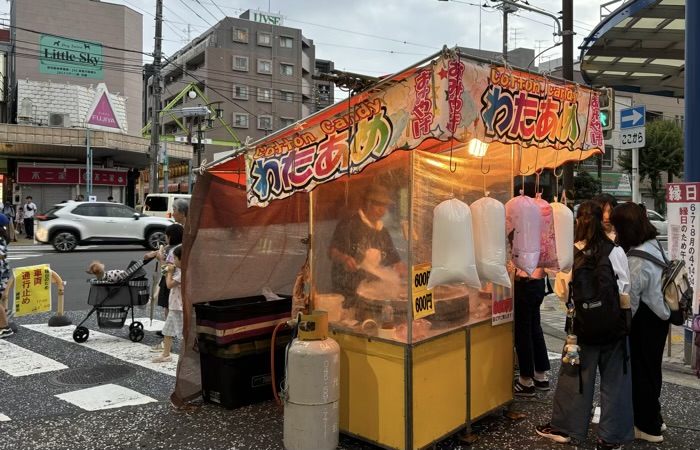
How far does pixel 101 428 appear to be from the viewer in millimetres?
4227

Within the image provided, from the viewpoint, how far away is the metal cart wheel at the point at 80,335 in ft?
22.6

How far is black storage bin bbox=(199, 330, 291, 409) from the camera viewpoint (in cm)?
456

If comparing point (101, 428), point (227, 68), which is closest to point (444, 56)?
point (101, 428)

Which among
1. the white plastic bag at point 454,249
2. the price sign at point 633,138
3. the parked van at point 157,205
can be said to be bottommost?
the white plastic bag at point 454,249

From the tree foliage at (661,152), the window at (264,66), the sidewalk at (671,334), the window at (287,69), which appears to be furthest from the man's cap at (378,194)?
the window at (287,69)

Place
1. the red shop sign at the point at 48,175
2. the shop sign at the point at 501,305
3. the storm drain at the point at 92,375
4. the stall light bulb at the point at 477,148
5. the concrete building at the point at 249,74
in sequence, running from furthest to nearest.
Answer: the concrete building at the point at 249,74 < the red shop sign at the point at 48,175 < the storm drain at the point at 92,375 < the shop sign at the point at 501,305 < the stall light bulb at the point at 477,148

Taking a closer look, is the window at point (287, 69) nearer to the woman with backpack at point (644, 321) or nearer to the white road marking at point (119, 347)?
the white road marking at point (119, 347)

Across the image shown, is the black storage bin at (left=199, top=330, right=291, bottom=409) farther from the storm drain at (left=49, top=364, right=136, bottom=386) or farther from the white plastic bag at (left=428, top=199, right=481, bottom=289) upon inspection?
the white plastic bag at (left=428, top=199, right=481, bottom=289)

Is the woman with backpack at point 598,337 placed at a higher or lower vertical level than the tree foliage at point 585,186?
lower

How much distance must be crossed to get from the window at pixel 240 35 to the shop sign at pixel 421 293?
1922 inches

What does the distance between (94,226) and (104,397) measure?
45.5 feet

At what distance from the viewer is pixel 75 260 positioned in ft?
48.0

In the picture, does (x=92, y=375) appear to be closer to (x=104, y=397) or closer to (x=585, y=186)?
(x=104, y=397)

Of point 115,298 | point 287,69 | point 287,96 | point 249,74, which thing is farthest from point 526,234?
point 287,69
